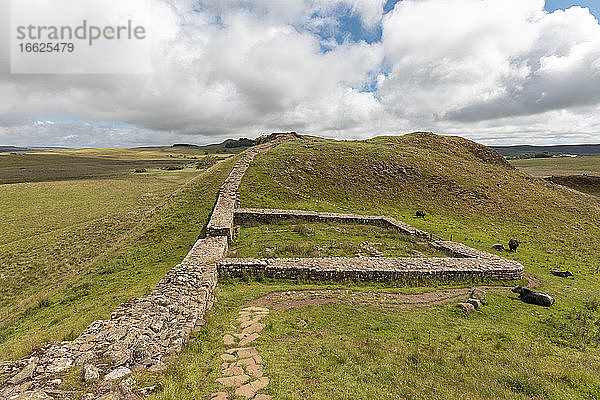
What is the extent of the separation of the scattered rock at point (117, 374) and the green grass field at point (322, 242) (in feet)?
40.4

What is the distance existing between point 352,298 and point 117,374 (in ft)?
33.5

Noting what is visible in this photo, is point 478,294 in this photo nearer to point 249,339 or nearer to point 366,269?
point 366,269

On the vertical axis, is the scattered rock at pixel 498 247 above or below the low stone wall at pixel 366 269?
below

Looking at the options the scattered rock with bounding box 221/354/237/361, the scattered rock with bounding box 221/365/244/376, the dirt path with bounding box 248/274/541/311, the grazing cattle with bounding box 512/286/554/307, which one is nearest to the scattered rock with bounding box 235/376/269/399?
the scattered rock with bounding box 221/365/244/376

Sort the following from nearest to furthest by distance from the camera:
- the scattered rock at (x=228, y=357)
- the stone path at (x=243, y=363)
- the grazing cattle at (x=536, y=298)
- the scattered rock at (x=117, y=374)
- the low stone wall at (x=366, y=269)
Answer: the scattered rock at (x=117, y=374), the stone path at (x=243, y=363), the scattered rock at (x=228, y=357), the grazing cattle at (x=536, y=298), the low stone wall at (x=366, y=269)

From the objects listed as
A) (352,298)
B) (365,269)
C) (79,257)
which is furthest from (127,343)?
(79,257)

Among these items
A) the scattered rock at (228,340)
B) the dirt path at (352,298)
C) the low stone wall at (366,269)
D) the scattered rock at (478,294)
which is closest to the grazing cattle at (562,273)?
the low stone wall at (366,269)

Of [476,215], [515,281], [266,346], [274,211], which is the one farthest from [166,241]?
[476,215]

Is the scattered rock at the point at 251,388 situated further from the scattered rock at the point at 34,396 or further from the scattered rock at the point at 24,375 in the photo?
the scattered rock at the point at 24,375

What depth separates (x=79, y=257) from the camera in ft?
80.9

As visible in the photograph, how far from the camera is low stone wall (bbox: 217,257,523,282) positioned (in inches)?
629

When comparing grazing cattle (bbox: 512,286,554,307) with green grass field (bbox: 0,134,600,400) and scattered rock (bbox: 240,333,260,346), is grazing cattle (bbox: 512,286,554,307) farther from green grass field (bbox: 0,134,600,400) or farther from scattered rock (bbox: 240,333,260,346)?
scattered rock (bbox: 240,333,260,346)

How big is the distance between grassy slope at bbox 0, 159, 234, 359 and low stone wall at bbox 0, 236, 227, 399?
2.06 m

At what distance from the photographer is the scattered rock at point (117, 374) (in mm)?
6406
